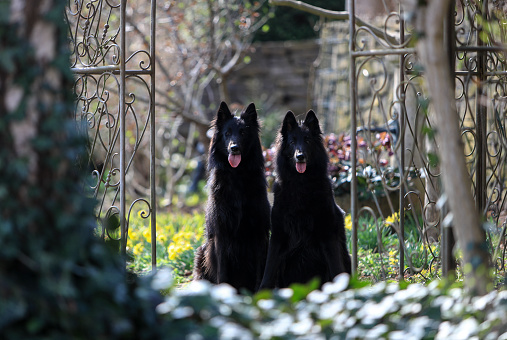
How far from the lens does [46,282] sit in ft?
6.29

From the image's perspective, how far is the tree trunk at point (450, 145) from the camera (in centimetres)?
231

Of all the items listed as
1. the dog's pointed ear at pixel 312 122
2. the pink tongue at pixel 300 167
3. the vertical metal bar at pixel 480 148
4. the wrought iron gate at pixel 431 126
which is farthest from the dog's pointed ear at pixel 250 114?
the vertical metal bar at pixel 480 148

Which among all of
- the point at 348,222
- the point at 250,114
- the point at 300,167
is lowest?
the point at 348,222

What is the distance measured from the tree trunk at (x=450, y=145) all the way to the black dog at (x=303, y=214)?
178 cm

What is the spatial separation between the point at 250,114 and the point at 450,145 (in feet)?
7.79

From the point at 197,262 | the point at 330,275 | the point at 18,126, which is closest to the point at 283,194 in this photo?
the point at 330,275

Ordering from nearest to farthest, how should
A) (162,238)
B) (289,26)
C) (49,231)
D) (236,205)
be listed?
(49,231) < (236,205) < (162,238) < (289,26)

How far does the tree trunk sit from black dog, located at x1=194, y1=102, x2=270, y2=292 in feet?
7.06

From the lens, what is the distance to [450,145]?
2336 mm

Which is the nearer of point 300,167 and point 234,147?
point 300,167

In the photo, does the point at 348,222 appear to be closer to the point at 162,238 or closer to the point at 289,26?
the point at 162,238

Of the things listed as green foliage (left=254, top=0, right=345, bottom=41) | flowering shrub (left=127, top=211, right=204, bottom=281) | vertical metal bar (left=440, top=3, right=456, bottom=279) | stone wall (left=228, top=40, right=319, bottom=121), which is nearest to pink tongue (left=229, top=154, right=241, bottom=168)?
flowering shrub (left=127, top=211, right=204, bottom=281)

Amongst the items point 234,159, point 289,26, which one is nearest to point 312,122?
point 234,159

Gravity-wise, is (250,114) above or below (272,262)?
above
